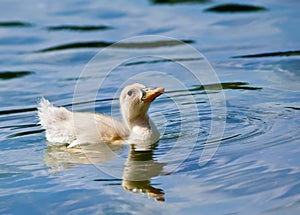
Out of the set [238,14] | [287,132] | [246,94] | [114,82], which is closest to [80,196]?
[287,132]

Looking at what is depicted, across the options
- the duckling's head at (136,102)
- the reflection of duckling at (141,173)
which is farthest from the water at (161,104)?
the duckling's head at (136,102)

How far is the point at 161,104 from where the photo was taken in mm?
8203

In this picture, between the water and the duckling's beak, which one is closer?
the water

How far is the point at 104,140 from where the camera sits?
715cm

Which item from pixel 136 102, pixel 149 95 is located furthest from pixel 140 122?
pixel 149 95

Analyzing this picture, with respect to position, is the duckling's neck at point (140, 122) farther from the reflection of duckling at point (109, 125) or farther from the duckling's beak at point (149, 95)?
the duckling's beak at point (149, 95)

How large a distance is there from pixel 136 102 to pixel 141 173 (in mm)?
977

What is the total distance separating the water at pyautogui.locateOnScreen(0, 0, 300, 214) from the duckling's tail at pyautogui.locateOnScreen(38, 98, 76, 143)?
147 millimetres

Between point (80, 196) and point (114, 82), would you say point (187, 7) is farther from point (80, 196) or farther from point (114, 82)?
point (80, 196)

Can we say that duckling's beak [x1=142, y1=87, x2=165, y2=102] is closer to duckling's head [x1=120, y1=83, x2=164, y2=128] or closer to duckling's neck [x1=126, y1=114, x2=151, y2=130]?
duckling's head [x1=120, y1=83, x2=164, y2=128]

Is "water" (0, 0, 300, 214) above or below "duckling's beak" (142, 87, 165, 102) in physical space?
below

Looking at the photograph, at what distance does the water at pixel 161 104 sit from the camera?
5.71 m

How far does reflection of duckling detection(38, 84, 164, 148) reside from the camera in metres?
7.09

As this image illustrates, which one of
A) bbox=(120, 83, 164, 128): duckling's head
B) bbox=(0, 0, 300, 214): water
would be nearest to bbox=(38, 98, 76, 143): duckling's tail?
bbox=(0, 0, 300, 214): water
